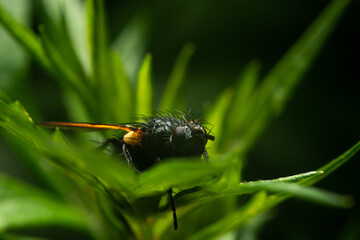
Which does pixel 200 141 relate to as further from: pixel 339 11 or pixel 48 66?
pixel 339 11

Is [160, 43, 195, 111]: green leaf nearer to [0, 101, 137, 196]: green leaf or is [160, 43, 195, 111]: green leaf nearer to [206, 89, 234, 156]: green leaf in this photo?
[206, 89, 234, 156]: green leaf

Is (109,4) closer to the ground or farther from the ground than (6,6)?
farther from the ground

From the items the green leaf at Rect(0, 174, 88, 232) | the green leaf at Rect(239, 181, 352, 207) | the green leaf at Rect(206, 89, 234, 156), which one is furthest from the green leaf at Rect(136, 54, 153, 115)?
the green leaf at Rect(239, 181, 352, 207)

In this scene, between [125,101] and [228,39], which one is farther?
[228,39]

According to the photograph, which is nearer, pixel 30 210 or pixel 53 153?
pixel 53 153

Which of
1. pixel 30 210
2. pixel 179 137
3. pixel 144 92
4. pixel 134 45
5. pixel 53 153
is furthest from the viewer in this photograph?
pixel 134 45

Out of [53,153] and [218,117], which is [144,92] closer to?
[218,117]

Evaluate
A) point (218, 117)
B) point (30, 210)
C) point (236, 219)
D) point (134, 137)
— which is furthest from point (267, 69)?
point (30, 210)

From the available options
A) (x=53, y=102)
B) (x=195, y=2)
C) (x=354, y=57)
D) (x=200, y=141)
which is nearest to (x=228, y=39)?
(x=195, y=2)
